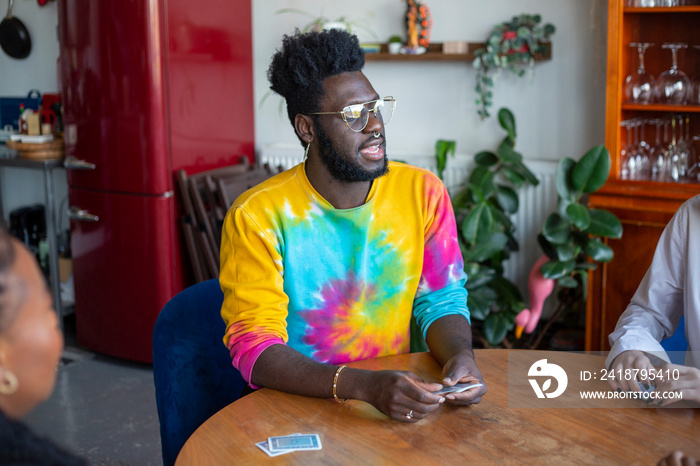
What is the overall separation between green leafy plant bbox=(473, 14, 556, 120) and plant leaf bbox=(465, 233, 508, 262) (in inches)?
27.8

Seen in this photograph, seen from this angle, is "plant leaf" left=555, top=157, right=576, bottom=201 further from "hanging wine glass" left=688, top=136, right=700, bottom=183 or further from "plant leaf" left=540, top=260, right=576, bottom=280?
"hanging wine glass" left=688, top=136, right=700, bottom=183

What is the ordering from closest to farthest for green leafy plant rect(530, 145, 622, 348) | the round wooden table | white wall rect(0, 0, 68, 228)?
the round wooden table
green leafy plant rect(530, 145, 622, 348)
white wall rect(0, 0, 68, 228)

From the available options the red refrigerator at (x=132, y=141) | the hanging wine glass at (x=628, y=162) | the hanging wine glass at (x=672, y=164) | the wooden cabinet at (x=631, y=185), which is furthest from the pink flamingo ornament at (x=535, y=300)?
the red refrigerator at (x=132, y=141)

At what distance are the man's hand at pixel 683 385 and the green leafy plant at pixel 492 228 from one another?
75.2 inches

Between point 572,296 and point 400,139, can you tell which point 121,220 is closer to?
point 400,139

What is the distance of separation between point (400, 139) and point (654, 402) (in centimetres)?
281

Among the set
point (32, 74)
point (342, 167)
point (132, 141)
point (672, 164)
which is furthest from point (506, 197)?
point (32, 74)

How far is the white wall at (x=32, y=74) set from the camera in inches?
191

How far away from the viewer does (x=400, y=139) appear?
4.10m

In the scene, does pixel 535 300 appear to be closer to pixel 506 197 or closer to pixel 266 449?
pixel 506 197

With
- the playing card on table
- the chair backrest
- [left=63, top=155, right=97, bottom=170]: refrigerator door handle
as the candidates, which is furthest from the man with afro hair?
[left=63, top=155, right=97, bottom=170]: refrigerator door handle

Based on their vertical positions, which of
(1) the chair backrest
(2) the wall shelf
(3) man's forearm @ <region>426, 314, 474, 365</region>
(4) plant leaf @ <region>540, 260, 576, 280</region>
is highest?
(2) the wall shelf

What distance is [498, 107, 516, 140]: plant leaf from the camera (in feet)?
11.9

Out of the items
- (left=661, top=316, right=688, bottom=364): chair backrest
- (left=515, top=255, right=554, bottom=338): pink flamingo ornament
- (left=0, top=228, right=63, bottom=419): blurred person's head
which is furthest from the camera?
(left=515, top=255, right=554, bottom=338): pink flamingo ornament
